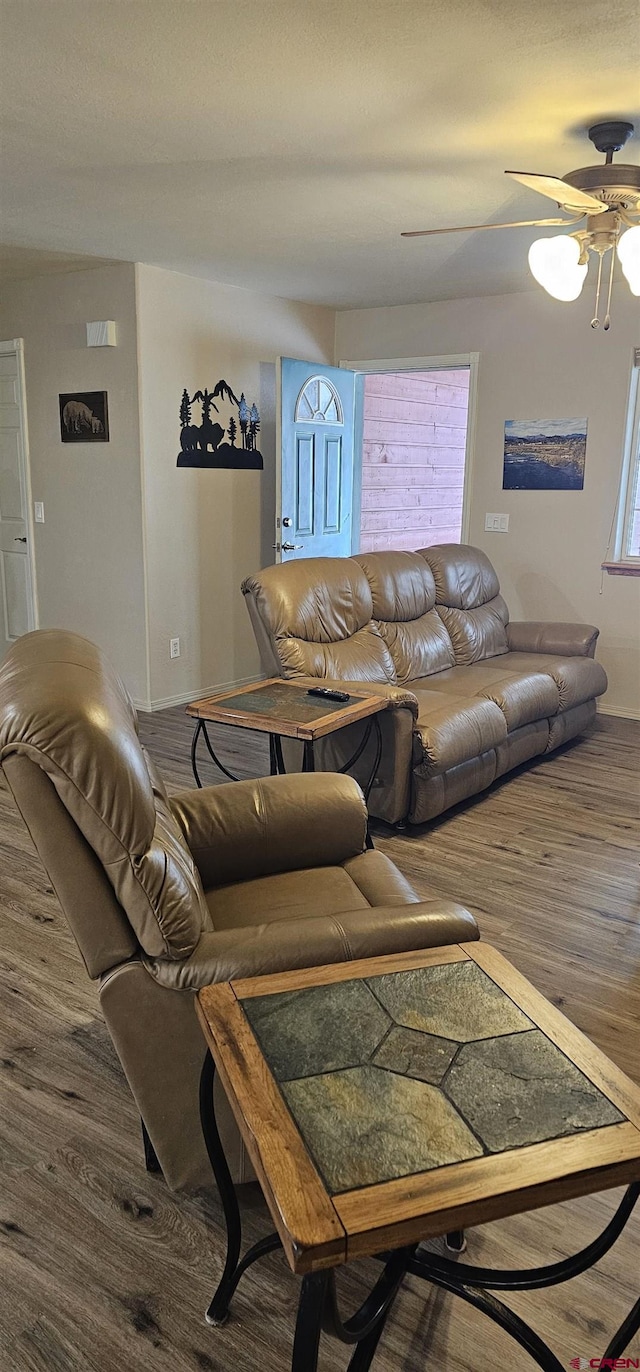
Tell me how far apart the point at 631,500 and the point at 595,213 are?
105 inches

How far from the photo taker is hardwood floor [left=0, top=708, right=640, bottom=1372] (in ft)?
5.01

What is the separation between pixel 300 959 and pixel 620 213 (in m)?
2.52

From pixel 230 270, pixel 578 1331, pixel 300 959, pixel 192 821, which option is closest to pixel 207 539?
pixel 230 270

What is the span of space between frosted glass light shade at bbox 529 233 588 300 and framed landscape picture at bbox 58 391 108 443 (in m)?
2.95

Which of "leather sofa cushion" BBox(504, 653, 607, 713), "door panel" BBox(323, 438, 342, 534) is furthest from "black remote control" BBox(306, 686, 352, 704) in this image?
"door panel" BBox(323, 438, 342, 534)

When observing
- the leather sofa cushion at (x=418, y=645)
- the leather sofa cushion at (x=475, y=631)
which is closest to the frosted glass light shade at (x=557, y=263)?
the leather sofa cushion at (x=418, y=645)

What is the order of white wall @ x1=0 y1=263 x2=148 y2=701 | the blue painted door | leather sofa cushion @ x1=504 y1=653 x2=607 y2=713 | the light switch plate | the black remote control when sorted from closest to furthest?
the black remote control → leather sofa cushion @ x1=504 y1=653 x2=607 y2=713 → white wall @ x1=0 y1=263 x2=148 y2=701 → the blue painted door → the light switch plate

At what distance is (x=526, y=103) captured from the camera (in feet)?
8.54

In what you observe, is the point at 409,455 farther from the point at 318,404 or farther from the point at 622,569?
the point at 622,569

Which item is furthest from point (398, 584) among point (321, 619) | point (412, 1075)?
point (412, 1075)

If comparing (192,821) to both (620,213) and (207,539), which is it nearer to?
(620,213)

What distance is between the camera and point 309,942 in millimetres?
1608

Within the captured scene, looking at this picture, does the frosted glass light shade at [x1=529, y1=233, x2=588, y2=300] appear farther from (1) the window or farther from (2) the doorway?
(2) the doorway

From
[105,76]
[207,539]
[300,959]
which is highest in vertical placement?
[105,76]
